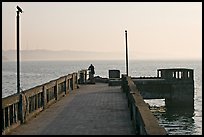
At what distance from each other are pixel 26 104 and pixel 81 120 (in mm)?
1815

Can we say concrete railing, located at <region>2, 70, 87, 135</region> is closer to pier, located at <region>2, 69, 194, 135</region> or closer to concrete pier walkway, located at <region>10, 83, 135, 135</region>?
pier, located at <region>2, 69, 194, 135</region>

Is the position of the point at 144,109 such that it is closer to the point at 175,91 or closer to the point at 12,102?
the point at 12,102

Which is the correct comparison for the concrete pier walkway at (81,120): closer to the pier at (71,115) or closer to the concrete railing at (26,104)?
the pier at (71,115)

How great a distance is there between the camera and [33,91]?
14.4m

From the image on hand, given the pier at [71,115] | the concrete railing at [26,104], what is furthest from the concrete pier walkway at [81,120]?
the concrete railing at [26,104]

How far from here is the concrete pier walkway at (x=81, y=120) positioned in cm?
1180

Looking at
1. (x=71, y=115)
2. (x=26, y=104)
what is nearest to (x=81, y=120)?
(x=71, y=115)

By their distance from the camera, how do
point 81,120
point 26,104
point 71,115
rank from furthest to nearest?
point 71,115 → point 81,120 → point 26,104

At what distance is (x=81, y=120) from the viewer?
1377 centimetres

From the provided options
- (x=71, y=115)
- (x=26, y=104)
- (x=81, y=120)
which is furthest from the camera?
(x=71, y=115)

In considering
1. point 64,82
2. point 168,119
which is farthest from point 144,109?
point 168,119

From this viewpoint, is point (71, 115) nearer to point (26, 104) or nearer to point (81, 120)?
point (81, 120)

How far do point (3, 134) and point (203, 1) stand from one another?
22.4 ft

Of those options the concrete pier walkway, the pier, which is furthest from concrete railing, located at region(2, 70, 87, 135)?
the concrete pier walkway
